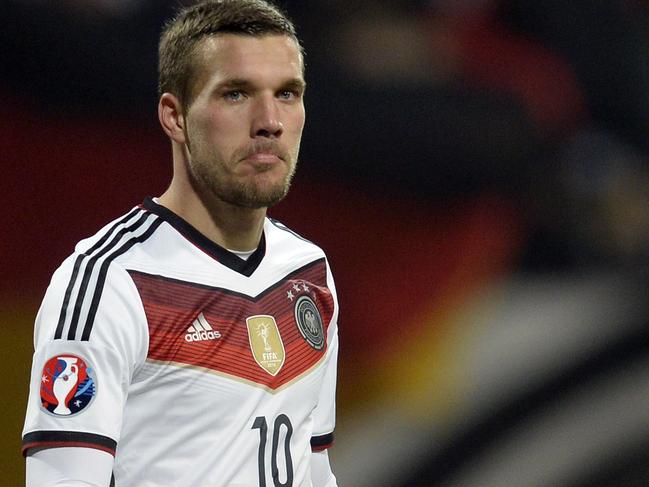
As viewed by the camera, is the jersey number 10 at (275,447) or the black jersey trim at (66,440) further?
the jersey number 10 at (275,447)

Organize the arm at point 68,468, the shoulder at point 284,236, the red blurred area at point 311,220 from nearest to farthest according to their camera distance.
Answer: the arm at point 68,468 < the shoulder at point 284,236 < the red blurred area at point 311,220

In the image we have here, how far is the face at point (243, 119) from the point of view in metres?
1.70

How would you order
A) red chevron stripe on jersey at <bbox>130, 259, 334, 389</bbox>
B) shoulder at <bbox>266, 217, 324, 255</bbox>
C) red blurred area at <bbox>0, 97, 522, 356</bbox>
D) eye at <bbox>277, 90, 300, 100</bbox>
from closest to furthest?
1. red chevron stripe on jersey at <bbox>130, 259, 334, 389</bbox>
2. eye at <bbox>277, 90, 300, 100</bbox>
3. shoulder at <bbox>266, 217, 324, 255</bbox>
4. red blurred area at <bbox>0, 97, 522, 356</bbox>

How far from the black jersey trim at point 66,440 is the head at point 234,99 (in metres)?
0.42

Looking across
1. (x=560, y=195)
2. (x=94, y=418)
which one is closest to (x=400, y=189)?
(x=560, y=195)

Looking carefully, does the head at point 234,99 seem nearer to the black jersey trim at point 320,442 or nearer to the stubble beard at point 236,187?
the stubble beard at point 236,187

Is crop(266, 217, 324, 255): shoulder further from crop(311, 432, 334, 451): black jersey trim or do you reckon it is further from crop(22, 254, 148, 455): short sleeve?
crop(22, 254, 148, 455): short sleeve

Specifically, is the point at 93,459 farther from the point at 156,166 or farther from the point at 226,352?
the point at 156,166

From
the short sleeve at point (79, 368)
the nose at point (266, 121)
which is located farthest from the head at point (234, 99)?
the short sleeve at point (79, 368)

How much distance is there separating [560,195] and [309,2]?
1093 mm

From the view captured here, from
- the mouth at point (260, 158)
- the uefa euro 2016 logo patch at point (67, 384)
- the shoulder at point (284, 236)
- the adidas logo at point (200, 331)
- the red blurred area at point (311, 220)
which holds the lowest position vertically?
the uefa euro 2016 logo patch at point (67, 384)

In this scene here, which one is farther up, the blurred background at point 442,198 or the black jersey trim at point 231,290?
the blurred background at point 442,198

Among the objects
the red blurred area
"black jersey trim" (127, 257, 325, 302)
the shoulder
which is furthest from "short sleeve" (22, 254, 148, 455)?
the red blurred area

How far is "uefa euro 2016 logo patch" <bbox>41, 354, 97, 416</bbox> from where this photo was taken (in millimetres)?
1521
